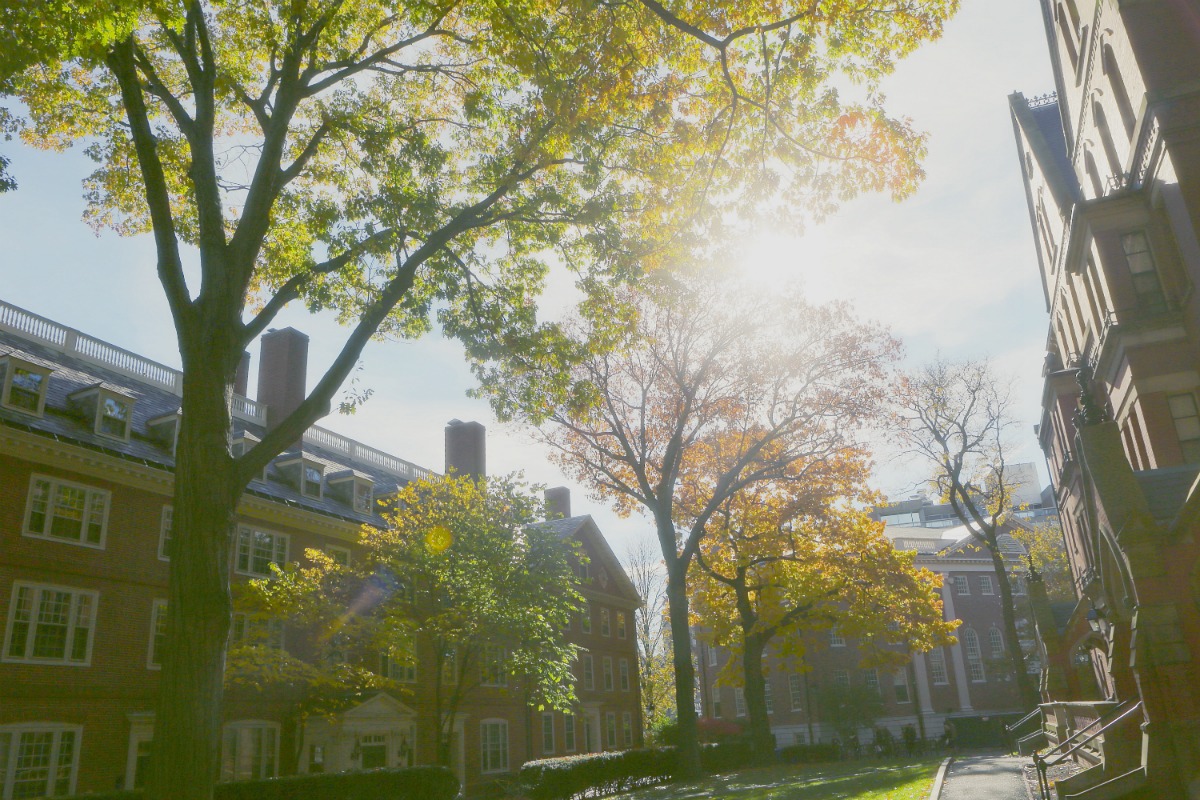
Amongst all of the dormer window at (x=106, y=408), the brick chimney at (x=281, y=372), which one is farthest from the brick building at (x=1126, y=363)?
the brick chimney at (x=281, y=372)

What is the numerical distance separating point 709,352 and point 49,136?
17.4 metres

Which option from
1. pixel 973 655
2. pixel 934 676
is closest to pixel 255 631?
pixel 934 676

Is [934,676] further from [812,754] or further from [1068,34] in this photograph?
[1068,34]

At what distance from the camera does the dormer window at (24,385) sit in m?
20.4

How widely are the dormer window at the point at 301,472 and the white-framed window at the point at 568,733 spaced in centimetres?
1694

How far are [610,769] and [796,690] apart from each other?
33103 millimetres

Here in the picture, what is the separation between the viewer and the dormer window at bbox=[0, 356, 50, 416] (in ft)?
67.0

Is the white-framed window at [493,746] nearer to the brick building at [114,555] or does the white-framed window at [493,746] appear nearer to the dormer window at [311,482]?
the brick building at [114,555]

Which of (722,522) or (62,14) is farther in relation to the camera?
(722,522)

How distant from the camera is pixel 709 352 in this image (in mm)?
25484

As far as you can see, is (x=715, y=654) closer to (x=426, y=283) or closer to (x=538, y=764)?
(x=538, y=764)

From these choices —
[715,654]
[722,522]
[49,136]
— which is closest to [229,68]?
[49,136]

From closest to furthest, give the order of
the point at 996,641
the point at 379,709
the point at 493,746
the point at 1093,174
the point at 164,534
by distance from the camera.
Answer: the point at 1093,174
the point at 164,534
the point at 379,709
the point at 493,746
the point at 996,641

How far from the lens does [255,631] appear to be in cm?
2152
